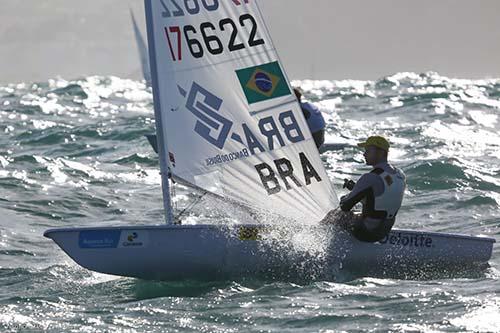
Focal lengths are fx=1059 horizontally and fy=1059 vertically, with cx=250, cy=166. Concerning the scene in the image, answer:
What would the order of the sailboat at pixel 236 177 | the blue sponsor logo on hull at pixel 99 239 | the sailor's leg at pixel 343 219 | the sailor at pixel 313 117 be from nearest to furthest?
the blue sponsor logo on hull at pixel 99 239
the sailboat at pixel 236 177
the sailor's leg at pixel 343 219
the sailor at pixel 313 117

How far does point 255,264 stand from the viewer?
8.02 metres

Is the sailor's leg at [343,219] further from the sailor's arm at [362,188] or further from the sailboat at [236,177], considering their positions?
the sailor's arm at [362,188]

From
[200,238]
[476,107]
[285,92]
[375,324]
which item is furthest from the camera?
[476,107]

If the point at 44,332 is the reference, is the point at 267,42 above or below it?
above

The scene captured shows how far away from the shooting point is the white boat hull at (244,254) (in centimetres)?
779

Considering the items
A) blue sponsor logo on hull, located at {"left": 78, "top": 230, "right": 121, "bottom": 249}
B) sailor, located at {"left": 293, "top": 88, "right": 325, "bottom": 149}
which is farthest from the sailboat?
sailor, located at {"left": 293, "top": 88, "right": 325, "bottom": 149}

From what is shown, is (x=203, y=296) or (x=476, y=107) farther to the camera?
(x=476, y=107)

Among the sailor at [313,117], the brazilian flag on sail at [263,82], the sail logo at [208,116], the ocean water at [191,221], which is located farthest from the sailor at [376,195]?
the sailor at [313,117]

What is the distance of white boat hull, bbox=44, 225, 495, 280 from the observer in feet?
25.6

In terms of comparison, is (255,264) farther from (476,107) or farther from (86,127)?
(476,107)

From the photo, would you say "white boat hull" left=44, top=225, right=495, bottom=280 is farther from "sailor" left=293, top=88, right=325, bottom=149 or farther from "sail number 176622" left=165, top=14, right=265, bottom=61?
"sailor" left=293, top=88, right=325, bottom=149

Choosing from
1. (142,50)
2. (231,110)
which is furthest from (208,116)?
(142,50)

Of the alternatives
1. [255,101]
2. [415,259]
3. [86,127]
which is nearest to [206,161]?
[255,101]

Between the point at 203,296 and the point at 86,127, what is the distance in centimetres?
1534
